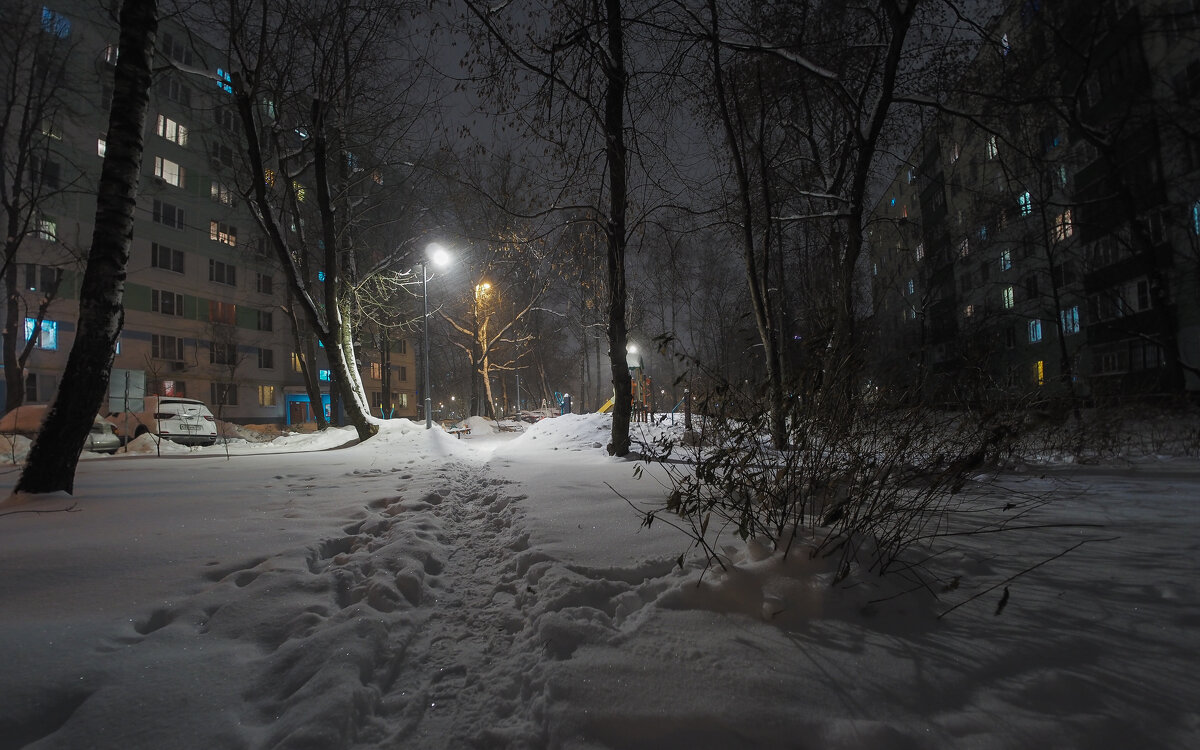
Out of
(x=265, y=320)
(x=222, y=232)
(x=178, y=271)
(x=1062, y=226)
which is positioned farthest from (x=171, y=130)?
(x=1062, y=226)

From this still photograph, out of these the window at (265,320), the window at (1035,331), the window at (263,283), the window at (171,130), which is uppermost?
the window at (171,130)

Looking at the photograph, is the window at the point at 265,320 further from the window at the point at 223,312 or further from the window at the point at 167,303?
the window at the point at 167,303

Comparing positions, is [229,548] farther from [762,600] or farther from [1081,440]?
[1081,440]

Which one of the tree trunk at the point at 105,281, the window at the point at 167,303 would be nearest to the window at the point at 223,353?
the window at the point at 167,303

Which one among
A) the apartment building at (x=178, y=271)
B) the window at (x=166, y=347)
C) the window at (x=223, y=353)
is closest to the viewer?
the apartment building at (x=178, y=271)

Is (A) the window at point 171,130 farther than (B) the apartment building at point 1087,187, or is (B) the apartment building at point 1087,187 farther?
(A) the window at point 171,130

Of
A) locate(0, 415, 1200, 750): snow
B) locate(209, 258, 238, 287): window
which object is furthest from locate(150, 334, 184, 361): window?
locate(0, 415, 1200, 750): snow

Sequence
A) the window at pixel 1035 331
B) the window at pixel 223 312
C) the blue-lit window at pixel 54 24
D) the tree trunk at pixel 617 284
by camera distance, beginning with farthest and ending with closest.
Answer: the window at pixel 223 312 → the window at pixel 1035 331 → the blue-lit window at pixel 54 24 → the tree trunk at pixel 617 284

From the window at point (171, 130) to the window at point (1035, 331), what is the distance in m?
46.5

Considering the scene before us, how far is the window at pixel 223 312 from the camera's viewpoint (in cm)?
3062

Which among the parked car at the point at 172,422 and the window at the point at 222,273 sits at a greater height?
the window at the point at 222,273

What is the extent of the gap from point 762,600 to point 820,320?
1.65 meters

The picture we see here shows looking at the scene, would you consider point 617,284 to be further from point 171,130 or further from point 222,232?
point 171,130

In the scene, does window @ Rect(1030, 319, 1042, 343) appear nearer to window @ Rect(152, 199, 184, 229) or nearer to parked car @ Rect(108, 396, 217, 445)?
parked car @ Rect(108, 396, 217, 445)
